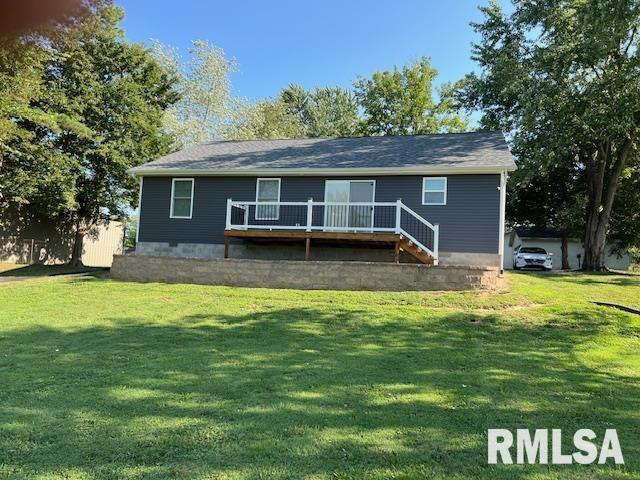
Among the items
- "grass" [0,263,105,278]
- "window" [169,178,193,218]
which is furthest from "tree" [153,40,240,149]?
"window" [169,178,193,218]

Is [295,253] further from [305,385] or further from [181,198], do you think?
[305,385]

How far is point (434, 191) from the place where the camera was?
1379 cm

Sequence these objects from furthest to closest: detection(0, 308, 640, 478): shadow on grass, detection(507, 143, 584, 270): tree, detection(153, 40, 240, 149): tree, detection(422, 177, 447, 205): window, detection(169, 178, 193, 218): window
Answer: detection(153, 40, 240, 149): tree < detection(507, 143, 584, 270): tree < detection(169, 178, 193, 218): window < detection(422, 177, 447, 205): window < detection(0, 308, 640, 478): shadow on grass

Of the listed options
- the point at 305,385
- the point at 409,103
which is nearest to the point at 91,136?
the point at 305,385

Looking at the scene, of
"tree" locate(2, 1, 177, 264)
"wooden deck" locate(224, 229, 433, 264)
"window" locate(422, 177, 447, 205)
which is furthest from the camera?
"tree" locate(2, 1, 177, 264)

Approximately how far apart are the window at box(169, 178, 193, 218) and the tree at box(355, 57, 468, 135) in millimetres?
19715

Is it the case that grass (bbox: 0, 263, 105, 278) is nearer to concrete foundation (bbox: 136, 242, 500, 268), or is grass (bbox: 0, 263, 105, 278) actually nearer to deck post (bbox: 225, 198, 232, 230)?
concrete foundation (bbox: 136, 242, 500, 268)

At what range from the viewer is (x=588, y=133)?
1798cm

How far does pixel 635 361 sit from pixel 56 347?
24.9 ft

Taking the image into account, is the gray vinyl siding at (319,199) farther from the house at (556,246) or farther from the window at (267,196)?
the house at (556,246)

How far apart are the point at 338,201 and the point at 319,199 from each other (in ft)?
1.93

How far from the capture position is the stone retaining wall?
1099 centimetres

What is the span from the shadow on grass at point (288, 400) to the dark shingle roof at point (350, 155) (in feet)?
23.5

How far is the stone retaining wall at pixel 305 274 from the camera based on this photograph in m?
11.0
